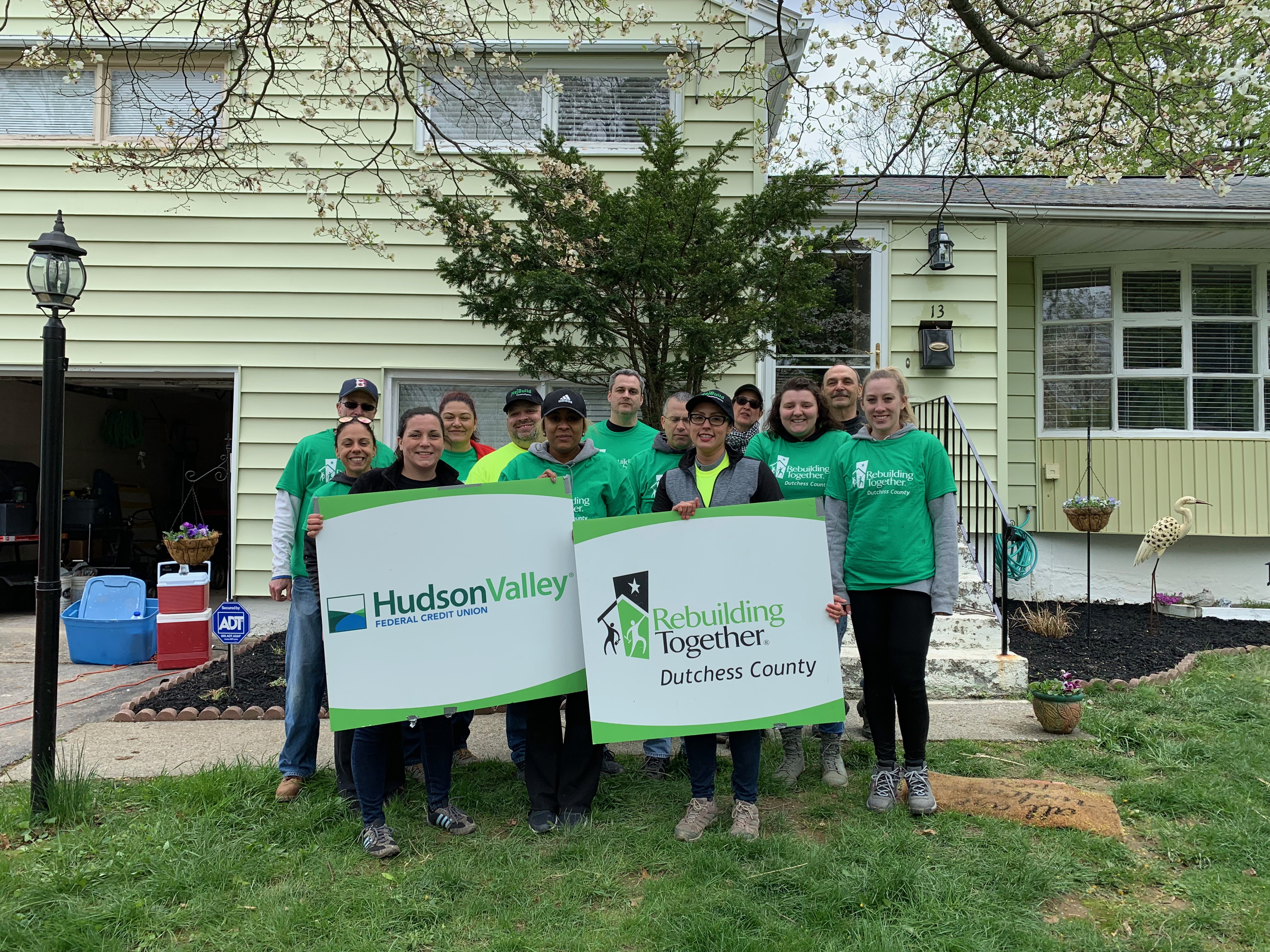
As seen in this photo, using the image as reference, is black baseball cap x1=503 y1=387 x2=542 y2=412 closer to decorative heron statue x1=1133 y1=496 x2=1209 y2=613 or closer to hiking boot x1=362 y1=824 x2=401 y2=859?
hiking boot x1=362 y1=824 x2=401 y2=859

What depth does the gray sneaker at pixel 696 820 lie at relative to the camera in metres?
3.21

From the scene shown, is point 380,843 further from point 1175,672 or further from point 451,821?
point 1175,672

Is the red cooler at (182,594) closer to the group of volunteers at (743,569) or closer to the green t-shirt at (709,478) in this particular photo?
the group of volunteers at (743,569)

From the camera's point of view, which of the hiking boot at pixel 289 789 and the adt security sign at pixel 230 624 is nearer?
the hiking boot at pixel 289 789

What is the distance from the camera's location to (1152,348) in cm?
887

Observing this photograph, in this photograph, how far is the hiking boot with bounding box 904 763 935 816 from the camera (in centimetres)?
341

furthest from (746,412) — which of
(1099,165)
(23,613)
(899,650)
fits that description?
(23,613)

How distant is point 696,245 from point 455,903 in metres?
4.55

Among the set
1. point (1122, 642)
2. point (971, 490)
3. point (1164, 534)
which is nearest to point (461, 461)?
point (971, 490)

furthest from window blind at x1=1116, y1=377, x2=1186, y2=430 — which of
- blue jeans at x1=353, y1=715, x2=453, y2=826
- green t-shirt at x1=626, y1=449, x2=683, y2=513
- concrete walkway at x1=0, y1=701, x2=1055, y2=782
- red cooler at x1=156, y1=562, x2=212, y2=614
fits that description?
red cooler at x1=156, y1=562, x2=212, y2=614

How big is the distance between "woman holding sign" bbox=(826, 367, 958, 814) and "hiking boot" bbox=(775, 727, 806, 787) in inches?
15.5

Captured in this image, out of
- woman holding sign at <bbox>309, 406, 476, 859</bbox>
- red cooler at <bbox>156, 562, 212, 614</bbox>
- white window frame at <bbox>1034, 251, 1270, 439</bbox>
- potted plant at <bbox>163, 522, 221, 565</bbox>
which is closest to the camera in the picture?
woman holding sign at <bbox>309, 406, 476, 859</bbox>

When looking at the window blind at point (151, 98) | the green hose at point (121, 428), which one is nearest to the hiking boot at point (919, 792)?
the window blind at point (151, 98)

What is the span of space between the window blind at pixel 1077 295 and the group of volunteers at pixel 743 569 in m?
6.60
